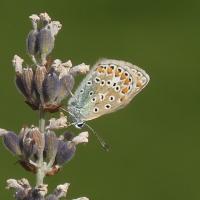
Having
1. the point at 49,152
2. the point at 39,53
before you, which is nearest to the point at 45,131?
the point at 49,152

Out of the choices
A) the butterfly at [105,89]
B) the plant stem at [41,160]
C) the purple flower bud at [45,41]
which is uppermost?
the purple flower bud at [45,41]

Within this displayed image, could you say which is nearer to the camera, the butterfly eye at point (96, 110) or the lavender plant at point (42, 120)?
the lavender plant at point (42, 120)

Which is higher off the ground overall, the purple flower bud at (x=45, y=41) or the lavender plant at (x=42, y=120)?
the purple flower bud at (x=45, y=41)

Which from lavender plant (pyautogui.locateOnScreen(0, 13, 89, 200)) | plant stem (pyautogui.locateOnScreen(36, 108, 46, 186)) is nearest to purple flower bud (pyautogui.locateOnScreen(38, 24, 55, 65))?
lavender plant (pyautogui.locateOnScreen(0, 13, 89, 200))

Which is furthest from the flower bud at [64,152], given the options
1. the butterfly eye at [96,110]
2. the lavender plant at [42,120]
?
the butterfly eye at [96,110]

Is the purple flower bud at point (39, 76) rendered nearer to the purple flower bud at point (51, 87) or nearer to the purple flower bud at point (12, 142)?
the purple flower bud at point (51, 87)

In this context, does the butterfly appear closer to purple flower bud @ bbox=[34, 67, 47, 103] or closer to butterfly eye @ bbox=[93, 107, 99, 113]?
butterfly eye @ bbox=[93, 107, 99, 113]

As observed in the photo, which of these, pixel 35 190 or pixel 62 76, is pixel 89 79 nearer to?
pixel 62 76
